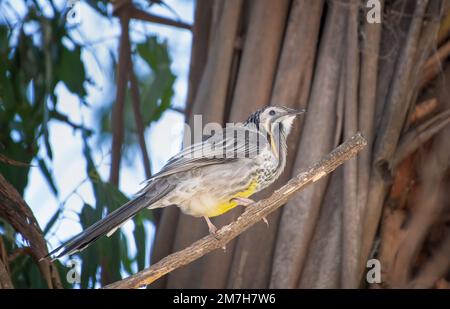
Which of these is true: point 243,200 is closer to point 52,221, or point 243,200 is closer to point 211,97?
point 211,97

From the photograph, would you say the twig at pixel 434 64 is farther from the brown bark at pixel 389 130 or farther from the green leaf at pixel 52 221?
the green leaf at pixel 52 221

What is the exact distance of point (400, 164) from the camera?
4.73 meters

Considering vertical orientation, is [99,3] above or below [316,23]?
above

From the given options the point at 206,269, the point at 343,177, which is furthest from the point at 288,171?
the point at 206,269

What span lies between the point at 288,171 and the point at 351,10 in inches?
33.1

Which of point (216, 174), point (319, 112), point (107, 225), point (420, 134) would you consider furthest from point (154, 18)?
point (107, 225)

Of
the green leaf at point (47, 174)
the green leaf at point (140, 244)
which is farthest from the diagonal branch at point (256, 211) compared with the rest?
the green leaf at point (47, 174)

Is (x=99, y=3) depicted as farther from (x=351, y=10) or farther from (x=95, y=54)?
(x=351, y=10)

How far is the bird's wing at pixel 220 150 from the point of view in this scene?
3.78 meters

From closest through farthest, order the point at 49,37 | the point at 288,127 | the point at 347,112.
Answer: the point at 288,127 < the point at 347,112 < the point at 49,37

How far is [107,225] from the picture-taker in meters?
3.51

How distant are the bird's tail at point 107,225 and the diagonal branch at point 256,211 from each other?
234mm

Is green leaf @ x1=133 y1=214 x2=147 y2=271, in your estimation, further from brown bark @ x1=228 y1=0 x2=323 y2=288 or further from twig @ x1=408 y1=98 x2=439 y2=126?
twig @ x1=408 y1=98 x2=439 y2=126

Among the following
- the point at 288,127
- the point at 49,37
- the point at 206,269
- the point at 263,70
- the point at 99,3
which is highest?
the point at 99,3
